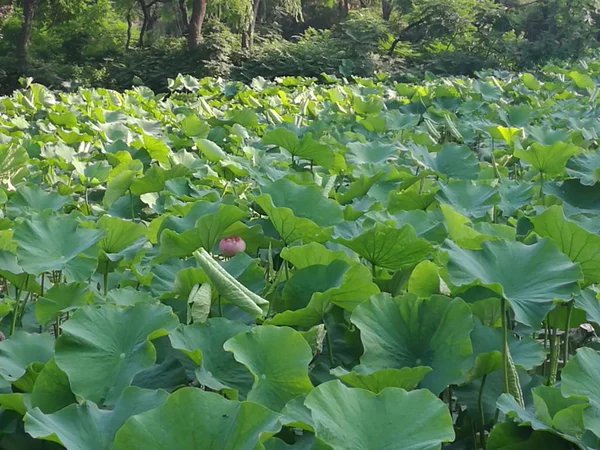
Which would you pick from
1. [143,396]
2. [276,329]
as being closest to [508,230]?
[276,329]

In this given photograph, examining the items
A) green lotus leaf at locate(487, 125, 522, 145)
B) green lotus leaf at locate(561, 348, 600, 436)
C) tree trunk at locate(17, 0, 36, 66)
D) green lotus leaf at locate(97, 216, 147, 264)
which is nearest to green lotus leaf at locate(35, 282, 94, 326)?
green lotus leaf at locate(97, 216, 147, 264)

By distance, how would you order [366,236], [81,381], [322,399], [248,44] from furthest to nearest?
[248,44]
[366,236]
[81,381]
[322,399]

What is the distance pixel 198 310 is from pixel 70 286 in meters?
0.17

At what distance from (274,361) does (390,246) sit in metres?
0.22

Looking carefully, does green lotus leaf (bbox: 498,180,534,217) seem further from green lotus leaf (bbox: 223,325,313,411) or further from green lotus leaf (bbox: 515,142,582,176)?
green lotus leaf (bbox: 223,325,313,411)

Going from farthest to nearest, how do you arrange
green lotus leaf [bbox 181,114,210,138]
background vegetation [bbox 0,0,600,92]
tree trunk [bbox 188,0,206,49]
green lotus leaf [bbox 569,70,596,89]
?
tree trunk [bbox 188,0,206,49]
background vegetation [bbox 0,0,600,92]
green lotus leaf [bbox 569,70,596,89]
green lotus leaf [bbox 181,114,210,138]

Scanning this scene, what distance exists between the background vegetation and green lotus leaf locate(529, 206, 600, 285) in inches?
284

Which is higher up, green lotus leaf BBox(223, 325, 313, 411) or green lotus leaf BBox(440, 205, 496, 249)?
green lotus leaf BBox(440, 205, 496, 249)

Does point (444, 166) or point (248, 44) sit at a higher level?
point (444, 166)

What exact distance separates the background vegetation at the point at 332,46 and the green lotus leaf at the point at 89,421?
24.6 ft

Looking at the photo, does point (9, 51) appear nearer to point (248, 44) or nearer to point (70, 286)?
point (248, 44)

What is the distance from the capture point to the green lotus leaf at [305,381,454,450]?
0.47 meters

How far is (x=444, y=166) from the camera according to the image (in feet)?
4.54

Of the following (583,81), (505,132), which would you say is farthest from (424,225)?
(583,81)
